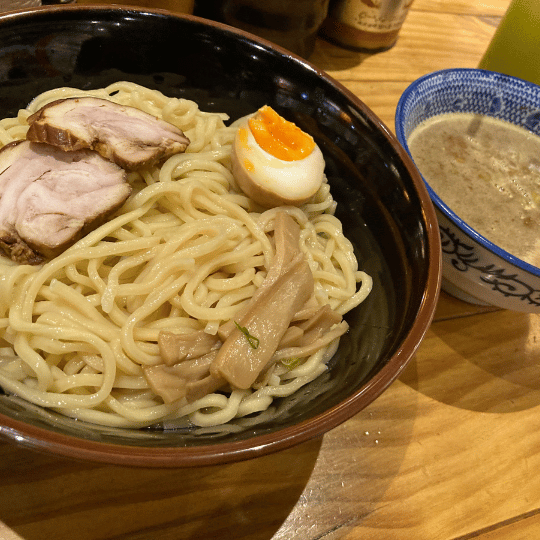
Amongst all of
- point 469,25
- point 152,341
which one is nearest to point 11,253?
point 152,341

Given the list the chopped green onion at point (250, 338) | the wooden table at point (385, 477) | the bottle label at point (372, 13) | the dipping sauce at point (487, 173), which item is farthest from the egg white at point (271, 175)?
the bottle label at point (372, 13)

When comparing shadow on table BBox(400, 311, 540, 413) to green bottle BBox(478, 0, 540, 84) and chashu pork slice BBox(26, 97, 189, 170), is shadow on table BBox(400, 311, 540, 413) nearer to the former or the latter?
chashu pork slice BBox(26, 97, 189, 170)

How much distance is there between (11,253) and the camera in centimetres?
132

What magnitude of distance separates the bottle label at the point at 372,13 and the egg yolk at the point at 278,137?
156 centimetres

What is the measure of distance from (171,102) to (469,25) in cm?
311

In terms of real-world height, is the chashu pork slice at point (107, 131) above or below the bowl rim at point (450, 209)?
below

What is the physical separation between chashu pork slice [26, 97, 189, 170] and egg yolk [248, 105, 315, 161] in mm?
276

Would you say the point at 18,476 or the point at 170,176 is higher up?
the point at 170,176

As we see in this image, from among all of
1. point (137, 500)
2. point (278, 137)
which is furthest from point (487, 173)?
point (137, 500)

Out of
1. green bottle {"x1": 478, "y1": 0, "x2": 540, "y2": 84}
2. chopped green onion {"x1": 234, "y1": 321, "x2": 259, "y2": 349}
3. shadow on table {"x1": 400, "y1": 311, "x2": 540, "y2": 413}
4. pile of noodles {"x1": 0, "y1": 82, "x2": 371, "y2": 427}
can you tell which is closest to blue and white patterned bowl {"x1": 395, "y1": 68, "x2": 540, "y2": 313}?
shadow on table {"x1": 400, "y1": 311, "x2": 540, "y2": 413}

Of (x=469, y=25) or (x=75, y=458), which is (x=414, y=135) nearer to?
(x=75, y=458)

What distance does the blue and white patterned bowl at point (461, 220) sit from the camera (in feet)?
5.26

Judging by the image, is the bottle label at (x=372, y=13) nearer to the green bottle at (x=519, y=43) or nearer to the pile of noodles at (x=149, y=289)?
the green bottle at (x=519, y=43)

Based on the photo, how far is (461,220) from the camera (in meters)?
1.63
